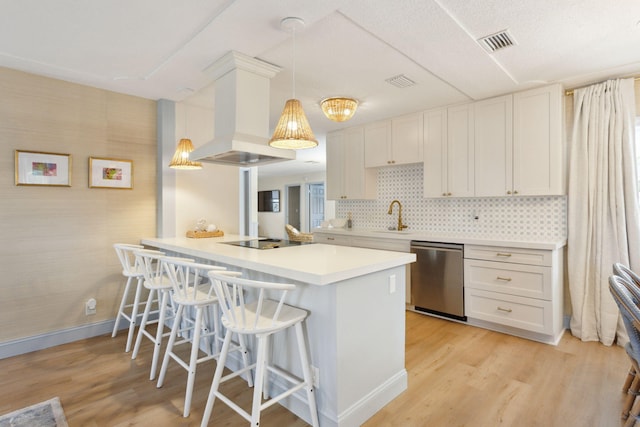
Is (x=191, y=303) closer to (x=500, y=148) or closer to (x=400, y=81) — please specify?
(x=400, y=81)

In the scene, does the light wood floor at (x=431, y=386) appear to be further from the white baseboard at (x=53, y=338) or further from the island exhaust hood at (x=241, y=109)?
the island exhaust hood at (x=241, y=109)

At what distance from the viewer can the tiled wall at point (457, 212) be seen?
3.34 meters

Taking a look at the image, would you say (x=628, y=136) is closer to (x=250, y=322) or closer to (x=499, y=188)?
(x=499, y=188)

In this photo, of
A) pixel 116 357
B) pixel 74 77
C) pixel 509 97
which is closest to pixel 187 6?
pixel 74 77

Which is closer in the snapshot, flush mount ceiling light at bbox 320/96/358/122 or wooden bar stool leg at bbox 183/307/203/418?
wooden bar stool leg at bbox 183/307/203/418

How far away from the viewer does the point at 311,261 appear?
6.41 feet

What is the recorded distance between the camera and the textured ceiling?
1.95 m

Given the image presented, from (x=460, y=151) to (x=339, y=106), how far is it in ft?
4.81

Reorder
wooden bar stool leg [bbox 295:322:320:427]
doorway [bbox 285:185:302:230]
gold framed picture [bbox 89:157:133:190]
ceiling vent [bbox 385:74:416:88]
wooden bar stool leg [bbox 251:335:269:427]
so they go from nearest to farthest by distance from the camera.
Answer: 1. wooden bar stool leg [bbox 251:335:269:427]
2. wooden bar stool leg [bbox 295:322:320:427]
3. ceiling vent [bbox 385:74:416:88]
4. gold framed picture [bbox 89:157:133:190]
5. doorway [bbox 285:185:302:230]

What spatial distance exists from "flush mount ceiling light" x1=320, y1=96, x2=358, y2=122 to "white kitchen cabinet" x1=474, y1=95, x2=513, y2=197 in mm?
1382

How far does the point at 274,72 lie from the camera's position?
273 centimetres

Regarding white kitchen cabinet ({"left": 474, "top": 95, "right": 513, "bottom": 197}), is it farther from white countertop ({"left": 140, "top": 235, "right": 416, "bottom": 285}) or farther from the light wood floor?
white countertop ({"left": 140, "top": 235, "right": 416, "bottom": 285})

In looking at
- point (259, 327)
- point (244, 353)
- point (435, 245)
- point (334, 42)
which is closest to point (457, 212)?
point (435, 245)

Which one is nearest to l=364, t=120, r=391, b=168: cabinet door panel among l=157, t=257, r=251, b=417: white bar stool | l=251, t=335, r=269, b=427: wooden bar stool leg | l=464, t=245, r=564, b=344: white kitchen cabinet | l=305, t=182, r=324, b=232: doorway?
l=464, t=245, r=564, b=344: white kitchen cabinet
